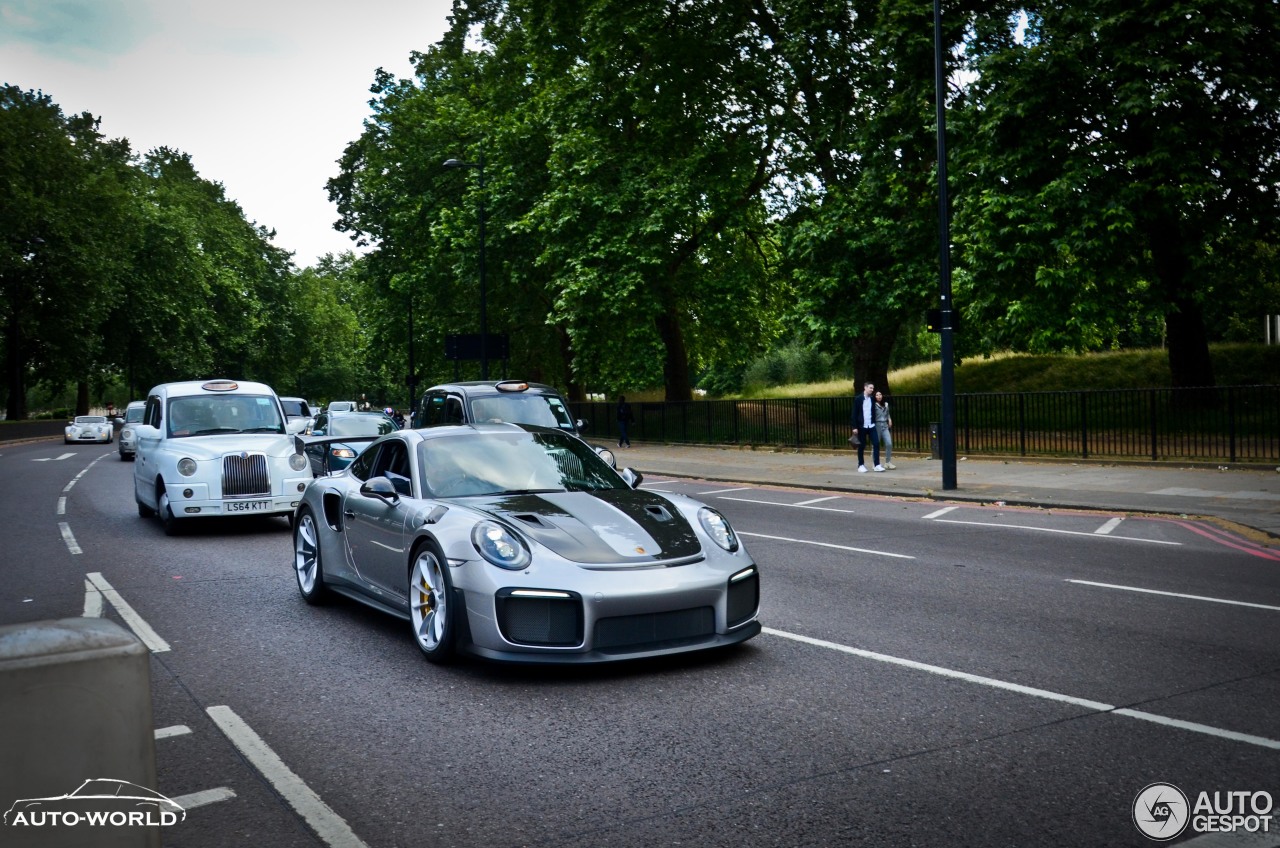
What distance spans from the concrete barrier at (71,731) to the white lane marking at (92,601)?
5651 mm

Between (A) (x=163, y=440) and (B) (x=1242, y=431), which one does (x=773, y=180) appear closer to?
(B) (x=1242, y=431)

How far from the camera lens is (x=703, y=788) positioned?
4.41m

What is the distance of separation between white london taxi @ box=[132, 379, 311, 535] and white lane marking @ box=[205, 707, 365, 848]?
8.41m

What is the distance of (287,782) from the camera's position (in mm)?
4582

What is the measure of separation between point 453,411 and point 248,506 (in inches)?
141

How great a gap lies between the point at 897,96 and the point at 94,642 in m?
25.6

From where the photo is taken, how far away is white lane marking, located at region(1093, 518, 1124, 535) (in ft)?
43.5

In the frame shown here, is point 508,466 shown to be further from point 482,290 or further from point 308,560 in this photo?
point 482,290

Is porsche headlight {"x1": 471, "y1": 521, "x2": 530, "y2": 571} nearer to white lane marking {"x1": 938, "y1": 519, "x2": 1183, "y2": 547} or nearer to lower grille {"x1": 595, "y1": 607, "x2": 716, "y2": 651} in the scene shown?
lower grille {"x1": 595, "y1": 607, "x2": 716, "y2": 651}

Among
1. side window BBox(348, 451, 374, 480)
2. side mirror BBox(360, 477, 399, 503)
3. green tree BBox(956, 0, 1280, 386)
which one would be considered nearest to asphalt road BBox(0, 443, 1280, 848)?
side mirror BBox(360, 477, 399, 503)

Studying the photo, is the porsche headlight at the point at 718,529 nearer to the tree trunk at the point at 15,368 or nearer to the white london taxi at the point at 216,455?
the white london taxi at the point at 216,455
